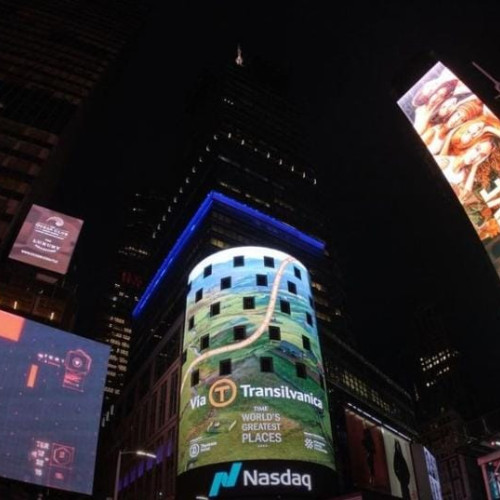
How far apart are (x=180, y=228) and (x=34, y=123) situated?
28102 mm

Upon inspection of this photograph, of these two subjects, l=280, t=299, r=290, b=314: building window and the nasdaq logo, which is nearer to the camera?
the nasdaq logo

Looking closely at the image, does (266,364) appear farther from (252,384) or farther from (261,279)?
(261,279)

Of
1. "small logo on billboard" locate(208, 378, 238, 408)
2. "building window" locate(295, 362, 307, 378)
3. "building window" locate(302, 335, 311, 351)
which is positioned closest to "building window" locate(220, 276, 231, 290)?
"building window" locate(302, 335, 311, 351)

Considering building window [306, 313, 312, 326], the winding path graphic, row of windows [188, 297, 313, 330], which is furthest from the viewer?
building window [306, 313, 312, 326]

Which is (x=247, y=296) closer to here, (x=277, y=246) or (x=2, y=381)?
(x=2, y=381)

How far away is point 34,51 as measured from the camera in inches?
4023

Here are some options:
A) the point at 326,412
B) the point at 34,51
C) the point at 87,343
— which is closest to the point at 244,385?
the point at 326,412

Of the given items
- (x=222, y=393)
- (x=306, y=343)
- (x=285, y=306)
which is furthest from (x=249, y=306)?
(x=222, y=393)

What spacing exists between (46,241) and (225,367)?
1649cm

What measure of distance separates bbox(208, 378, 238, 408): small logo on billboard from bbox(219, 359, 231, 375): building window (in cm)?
59

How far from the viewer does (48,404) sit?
31.5m

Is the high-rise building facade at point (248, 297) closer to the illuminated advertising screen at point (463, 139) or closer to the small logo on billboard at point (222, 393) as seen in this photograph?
the small logo on billboard at point (222, 393)

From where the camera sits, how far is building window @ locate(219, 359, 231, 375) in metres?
37.7

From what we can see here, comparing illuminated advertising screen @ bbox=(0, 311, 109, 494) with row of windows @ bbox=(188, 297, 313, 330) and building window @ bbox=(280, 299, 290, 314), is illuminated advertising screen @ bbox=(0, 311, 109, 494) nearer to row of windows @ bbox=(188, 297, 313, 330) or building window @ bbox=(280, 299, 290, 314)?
row of windows @ bbox=(188, 297, 313, 330)
